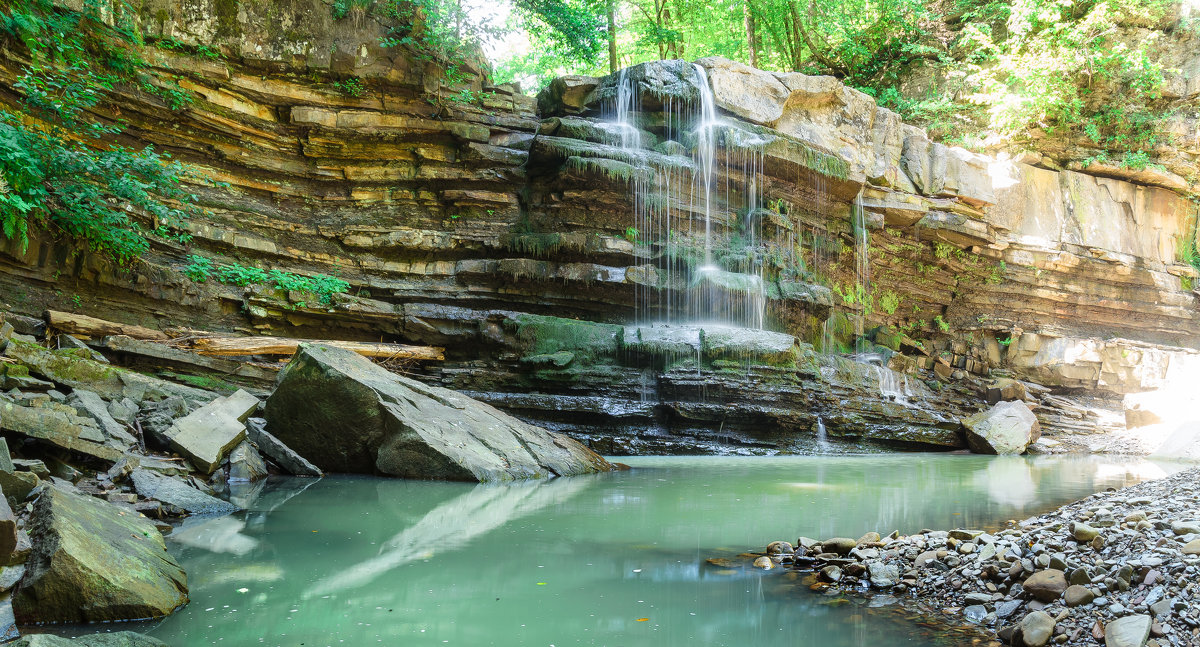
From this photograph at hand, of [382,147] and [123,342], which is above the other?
[382,147]

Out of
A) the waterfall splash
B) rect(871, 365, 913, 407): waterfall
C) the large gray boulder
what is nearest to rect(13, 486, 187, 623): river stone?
the large gray boulder

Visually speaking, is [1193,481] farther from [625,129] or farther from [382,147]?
[382,147]

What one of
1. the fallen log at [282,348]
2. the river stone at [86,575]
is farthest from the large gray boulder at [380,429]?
the river stone at [86,575]

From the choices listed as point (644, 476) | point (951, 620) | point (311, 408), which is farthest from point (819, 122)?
point (951, 620)

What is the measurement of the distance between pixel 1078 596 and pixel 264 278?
12.1m

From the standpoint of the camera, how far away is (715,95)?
15289 millimetres

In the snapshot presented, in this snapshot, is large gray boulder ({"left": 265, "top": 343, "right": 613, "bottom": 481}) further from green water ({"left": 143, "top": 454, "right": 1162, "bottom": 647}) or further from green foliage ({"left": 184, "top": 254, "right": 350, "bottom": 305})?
green foliage ({"left": 184, "top": 254, "right": 350, "bottom": 305})

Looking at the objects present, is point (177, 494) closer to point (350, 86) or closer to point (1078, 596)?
point (1078, 596)

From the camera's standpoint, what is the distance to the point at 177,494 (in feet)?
16.5

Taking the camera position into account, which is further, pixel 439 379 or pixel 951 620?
pixel 439 379

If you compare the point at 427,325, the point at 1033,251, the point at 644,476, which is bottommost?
the point at 644,476

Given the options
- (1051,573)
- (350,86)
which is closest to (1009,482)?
(1051,573)

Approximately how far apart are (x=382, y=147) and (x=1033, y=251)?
16.9 m

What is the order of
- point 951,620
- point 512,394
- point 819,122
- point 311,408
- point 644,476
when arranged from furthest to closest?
point 819,122
point 512,394
point 644,476
point 311,408
point 951,620
